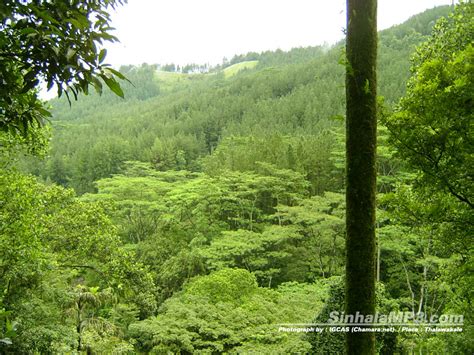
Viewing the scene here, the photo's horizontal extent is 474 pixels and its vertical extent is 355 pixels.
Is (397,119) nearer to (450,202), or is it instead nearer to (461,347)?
(450,202)

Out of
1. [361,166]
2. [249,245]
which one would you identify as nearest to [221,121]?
[249,245]

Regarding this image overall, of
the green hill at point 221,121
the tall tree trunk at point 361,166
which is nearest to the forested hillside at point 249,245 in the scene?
the tall tree trunk at point 361,166

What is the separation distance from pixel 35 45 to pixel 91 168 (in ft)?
163

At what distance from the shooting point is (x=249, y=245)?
56.1 feet

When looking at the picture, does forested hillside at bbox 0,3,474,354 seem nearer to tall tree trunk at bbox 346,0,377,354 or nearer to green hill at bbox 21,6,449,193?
tall tree trunk at bbox 346,0,377,354

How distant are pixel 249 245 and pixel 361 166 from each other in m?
15.4

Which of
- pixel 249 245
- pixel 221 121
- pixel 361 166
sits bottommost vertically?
pixel 249 245

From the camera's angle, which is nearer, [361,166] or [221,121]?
[361,166]

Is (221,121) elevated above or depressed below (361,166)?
above

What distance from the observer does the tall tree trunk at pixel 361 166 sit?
81.5 inches

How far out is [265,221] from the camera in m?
22.8

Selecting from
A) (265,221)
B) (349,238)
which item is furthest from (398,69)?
(349,238)

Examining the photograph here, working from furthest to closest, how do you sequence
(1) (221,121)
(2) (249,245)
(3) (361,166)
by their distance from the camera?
(1) (221,121)
(2) (249,245)
(3) (361,166)

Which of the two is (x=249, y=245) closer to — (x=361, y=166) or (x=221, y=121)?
(x=361, y=166)
